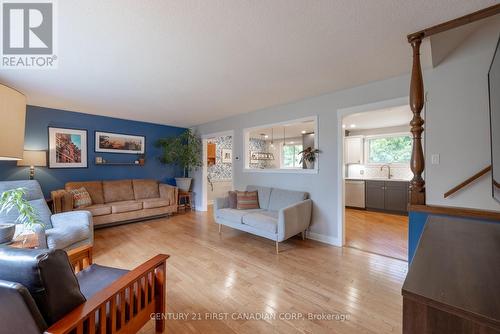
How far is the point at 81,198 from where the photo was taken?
12.9 ft

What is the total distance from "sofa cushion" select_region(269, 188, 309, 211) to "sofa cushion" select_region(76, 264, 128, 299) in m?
2.45

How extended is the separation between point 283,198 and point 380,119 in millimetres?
3281

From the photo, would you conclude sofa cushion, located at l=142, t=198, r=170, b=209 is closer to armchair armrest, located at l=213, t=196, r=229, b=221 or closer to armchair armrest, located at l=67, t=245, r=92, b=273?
armchair armrest, located at l=213, t=196, r=229, b=221

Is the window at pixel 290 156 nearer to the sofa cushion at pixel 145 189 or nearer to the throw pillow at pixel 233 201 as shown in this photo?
the throw pillow at pixel 233 201

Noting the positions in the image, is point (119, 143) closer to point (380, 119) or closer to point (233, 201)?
point (233, 201)

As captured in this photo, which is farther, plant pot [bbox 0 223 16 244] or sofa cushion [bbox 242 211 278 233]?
sofa cushion [bbox 242 211 278 233]

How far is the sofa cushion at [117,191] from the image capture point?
449cm

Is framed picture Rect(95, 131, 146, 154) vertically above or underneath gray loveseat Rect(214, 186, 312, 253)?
above

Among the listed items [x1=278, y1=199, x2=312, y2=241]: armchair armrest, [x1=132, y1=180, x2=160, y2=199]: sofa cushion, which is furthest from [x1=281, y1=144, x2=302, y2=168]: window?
[x1=132, y1=180, x2=160, y2=199]: sofa cushion

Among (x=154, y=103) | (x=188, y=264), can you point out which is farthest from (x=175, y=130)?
(x=188, y=264)

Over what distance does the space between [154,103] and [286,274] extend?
3.47m

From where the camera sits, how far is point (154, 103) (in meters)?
3.82

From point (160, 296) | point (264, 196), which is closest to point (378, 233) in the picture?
point (264, 196)

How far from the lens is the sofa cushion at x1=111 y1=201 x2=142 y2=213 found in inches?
160
